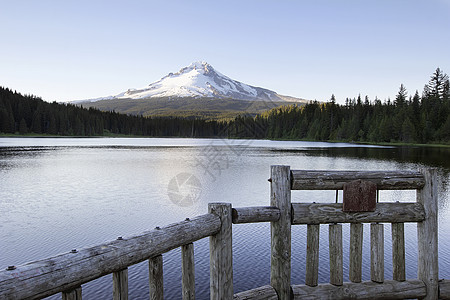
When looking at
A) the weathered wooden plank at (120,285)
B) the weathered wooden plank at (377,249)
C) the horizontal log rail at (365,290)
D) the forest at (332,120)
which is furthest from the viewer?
the forest at (332,120)

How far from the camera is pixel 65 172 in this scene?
31.7 m

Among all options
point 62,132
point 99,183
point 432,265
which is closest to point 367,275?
point 432,265

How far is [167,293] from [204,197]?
13112mm

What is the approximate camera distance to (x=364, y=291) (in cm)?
515

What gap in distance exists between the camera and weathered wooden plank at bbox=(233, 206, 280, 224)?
4.55 metres

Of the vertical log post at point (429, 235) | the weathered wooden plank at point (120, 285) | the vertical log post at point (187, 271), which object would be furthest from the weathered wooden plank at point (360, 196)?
the weathered wooden plank at point (120, 285)

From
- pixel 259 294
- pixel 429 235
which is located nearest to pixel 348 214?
pixel 429 235

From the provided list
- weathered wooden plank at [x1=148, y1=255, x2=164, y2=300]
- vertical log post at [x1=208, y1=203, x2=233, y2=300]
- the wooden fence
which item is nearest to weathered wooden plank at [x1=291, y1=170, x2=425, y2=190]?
the wooden fence

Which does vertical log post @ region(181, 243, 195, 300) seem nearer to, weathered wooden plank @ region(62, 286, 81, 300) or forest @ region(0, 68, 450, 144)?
weathered wooden plank @ region(62, 286, 81, 300)

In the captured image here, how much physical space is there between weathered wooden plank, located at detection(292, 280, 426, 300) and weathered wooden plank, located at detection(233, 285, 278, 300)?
352mm

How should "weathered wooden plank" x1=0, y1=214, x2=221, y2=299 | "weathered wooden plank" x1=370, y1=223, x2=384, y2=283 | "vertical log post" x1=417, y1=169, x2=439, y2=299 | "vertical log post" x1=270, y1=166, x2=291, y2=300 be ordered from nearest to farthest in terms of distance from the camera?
"weathered wooden plank" x1=0, y1=214, x2=221, y2=299 → "vertical log post" x1=270, y1=166, x2=291, y2=300 → "weathered wooden plank" x1=370, y1=223, x2=384, y2=283 → "vertical log post" x1=417, y1=169, x2=439, y2=299

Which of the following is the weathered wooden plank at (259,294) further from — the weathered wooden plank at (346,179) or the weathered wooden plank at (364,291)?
the weathered wooden plank at (346,179)

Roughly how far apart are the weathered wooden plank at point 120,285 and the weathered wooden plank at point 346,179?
265 cm

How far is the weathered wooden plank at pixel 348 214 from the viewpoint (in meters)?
5.01
